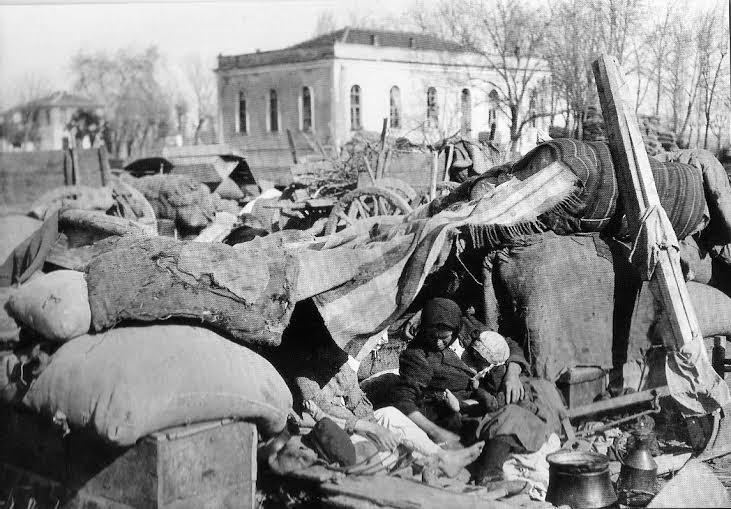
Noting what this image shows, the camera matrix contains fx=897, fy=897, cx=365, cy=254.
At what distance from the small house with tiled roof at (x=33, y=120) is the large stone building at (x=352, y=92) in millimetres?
3497

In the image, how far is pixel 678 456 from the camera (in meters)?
5.03

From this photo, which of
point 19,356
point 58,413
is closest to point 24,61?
point 19,356

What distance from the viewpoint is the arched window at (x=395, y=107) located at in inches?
664

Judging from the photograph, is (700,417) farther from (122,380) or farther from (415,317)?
(122,380)

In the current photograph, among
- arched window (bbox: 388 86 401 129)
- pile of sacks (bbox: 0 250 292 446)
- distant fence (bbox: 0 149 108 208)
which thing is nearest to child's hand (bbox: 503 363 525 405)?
pile of sacks (bbox: 0 250 292 446)

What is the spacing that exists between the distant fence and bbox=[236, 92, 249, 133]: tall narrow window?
1344 centimetres

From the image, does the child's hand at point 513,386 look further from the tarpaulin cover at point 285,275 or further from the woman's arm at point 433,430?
the tarpaulin cover at point 285,275

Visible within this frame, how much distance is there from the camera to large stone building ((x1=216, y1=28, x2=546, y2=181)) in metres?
10.2

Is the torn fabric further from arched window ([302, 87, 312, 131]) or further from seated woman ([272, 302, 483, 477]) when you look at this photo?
arched window ([302, 87, 312, 131])

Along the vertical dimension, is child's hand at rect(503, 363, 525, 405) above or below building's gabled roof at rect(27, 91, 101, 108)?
below

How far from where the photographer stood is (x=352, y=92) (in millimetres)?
23734

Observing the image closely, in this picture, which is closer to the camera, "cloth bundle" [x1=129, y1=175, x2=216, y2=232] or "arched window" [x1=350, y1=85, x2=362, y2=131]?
"cloth bundle" [x1=129, y1=175, x2=216, y2=232]

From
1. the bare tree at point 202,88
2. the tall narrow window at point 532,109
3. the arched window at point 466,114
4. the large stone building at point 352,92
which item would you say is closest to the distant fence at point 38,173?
the bare tree at point 202,88

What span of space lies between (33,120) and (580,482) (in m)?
8.63
